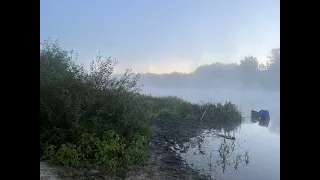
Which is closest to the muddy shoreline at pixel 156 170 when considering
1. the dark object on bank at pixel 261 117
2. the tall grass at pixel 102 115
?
the tall grass at pixel 102 115

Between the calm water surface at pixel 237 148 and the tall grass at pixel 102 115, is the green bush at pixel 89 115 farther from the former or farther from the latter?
the calm water surface at pixel 237 148

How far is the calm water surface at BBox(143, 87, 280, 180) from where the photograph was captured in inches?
94.4

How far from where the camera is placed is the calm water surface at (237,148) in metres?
2.40

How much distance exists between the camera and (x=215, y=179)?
2.50 metres

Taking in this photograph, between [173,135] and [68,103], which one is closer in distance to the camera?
[68,103]

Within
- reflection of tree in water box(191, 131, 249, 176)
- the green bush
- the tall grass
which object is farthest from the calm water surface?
the green bush

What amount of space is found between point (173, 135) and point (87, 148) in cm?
99

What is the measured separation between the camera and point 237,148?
109 inches

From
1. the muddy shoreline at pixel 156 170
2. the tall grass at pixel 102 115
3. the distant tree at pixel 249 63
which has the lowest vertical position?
the muddy shoreline at pixel 156 170

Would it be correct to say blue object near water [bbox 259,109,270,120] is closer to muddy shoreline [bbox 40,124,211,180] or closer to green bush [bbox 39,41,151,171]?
muddy shoreline [bbox 40,124,211,180]

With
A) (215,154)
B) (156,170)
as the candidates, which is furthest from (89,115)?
(215,154)

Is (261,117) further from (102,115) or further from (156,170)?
(102,115)
